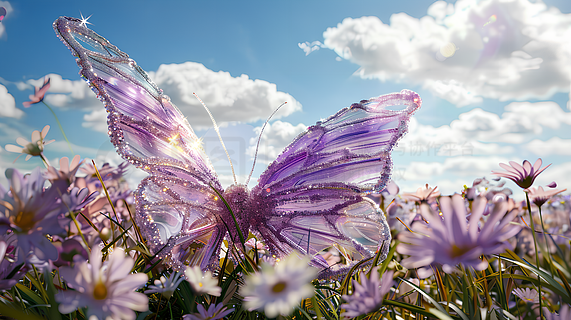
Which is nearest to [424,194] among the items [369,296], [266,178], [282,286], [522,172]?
[522,172]

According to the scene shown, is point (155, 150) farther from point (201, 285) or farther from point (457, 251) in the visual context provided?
point (457, 251)

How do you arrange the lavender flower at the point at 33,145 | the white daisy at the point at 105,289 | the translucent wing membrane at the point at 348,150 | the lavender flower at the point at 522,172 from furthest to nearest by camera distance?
1. the translucent wing membrane at the point at 348,150
2. the lavender flower at the point at 522,172
3. the lavender flower at the point at 33,145
4. the white daisy at the point at 105,289

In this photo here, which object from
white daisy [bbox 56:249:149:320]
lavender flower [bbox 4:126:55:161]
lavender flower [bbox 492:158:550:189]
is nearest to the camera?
white daisy [bbox 56:249:149:320]

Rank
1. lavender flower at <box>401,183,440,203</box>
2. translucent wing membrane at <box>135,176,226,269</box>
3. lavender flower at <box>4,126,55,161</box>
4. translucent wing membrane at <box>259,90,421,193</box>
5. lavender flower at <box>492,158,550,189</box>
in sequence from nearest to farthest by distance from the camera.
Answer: lavender flower at <box>4,126,55,161</box> < lavender flower at <box>492,158,550,189</box> < translucent wing membrane at <box>135,176,226,269</box> < translucent wing membrane at <box>259,90,421,193</box> < lavender flower at <box>401,183,440,203</box>

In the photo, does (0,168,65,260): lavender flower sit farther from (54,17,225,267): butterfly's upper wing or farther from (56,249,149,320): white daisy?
(54,17,225,267): butterfly's upper wing

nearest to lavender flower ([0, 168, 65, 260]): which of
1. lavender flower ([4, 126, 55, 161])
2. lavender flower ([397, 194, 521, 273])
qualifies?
lavender flower ([4, 126, 55, 161])

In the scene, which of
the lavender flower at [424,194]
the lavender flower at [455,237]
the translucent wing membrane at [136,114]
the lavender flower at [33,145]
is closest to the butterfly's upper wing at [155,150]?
the translucent wing membrane at [136,114]

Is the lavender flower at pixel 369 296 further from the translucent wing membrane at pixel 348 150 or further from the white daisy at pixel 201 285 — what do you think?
the translucent wing membrane at pixel 348 150
